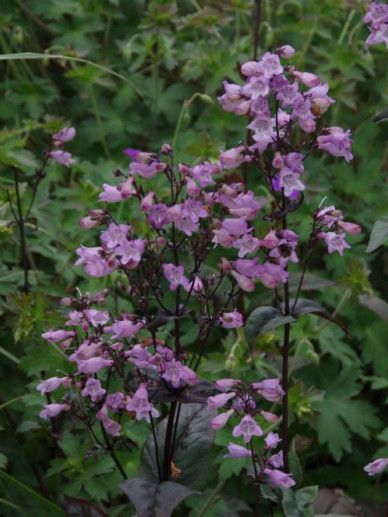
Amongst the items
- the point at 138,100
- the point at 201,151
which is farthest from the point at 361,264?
the point at 138,100

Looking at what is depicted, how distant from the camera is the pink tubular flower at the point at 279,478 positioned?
1.69m

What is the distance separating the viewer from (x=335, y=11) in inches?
132

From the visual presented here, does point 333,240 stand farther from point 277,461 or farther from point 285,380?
point 277,461

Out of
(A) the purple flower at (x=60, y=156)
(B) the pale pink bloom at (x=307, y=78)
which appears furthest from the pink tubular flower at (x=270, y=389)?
(A) the purple flower at (x=60, y=156)

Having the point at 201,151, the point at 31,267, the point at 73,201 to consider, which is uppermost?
the point at 201,151

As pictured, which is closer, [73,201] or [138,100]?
[73,201]

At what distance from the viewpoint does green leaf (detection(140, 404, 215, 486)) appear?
182 centimetres

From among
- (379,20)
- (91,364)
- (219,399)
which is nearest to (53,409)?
(91,364)

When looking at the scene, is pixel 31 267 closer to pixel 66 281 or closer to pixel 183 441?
pixel 66 281

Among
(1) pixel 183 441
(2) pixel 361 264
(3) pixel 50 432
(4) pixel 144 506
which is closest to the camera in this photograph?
(4) pixel 144 506

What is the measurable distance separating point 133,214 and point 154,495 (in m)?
1.04

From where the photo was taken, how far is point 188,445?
73.8 inches

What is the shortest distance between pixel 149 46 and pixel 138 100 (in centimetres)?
31

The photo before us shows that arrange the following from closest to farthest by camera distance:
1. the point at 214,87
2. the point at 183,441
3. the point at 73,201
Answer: the point at 183,441, the point at 73,201, the point at 214,87
